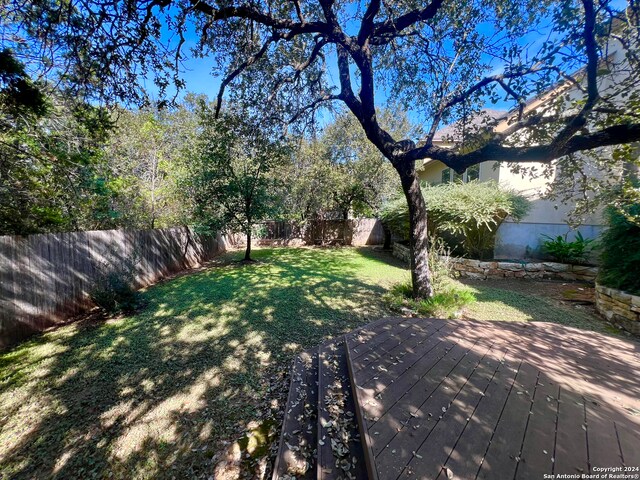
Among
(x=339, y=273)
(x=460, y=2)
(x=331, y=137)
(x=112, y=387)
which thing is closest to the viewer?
(x=112, y=387)

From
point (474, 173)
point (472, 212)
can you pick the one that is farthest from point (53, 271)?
point (474, 173)

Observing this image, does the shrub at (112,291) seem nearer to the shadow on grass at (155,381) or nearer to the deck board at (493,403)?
the shadow on grass at (155,381)

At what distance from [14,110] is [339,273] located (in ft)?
24.0

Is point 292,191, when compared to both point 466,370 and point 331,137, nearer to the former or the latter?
point 331,137

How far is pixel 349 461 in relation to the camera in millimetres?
1751

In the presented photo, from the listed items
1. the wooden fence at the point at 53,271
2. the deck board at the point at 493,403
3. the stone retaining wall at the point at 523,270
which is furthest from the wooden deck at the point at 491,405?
the wooden fence at the point at 53,271

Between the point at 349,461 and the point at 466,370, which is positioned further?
the point at 466,370

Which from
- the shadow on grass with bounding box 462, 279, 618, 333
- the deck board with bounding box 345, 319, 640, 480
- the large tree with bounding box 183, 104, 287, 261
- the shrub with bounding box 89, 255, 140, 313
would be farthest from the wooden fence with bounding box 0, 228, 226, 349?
the shadow on grass with bounding box 462, 279, 618, 333

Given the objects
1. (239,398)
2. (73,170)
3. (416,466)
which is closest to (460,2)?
(416,466)

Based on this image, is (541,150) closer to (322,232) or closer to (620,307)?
(620,307)

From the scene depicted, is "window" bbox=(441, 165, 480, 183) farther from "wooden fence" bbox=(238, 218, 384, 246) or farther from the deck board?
the deck board

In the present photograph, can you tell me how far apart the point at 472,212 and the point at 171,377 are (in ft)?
25.6

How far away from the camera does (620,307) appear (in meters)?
4.25

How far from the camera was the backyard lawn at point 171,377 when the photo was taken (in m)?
2.02
